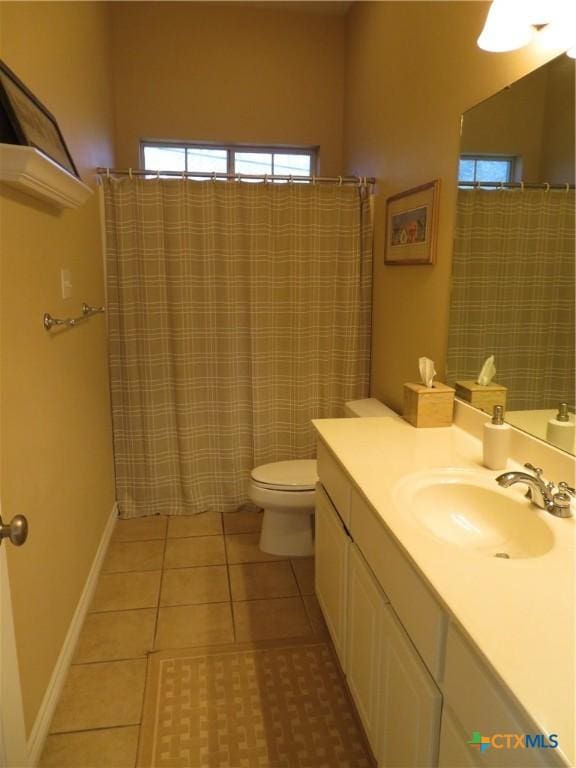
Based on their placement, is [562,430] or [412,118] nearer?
Result: [562,430]

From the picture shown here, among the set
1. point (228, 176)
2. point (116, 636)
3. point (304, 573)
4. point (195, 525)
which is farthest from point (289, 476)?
point (228, 176)

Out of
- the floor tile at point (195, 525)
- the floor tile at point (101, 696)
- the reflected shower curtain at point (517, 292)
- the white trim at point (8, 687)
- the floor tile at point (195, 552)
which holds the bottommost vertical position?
the floor tile at point (101, 696)

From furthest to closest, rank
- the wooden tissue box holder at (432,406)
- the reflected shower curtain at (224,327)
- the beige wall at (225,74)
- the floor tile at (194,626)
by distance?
the beige wall at (225,74), the reflected shower curtain at (224,327), the floor tile at (194,626), the wooden tissue box holder at (432,406)

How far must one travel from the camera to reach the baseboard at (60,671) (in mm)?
1495

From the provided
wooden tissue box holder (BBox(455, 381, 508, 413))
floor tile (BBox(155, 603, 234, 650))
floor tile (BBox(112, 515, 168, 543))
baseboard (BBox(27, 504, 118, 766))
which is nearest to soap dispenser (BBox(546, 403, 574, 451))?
wooden tissue box holder (BBox(455, 381, 508, 413))

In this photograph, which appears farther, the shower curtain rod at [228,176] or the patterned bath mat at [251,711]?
the shower curtain rod at [228,176]

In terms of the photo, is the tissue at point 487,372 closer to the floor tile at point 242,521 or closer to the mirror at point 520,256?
the mirror at point 520,256

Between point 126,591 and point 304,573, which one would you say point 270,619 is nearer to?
point 304,573

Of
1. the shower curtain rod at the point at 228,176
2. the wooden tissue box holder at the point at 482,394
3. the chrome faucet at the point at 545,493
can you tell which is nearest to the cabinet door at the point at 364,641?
the chrome faucet at the point at 545,493

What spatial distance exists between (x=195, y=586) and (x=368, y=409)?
115 centimetres

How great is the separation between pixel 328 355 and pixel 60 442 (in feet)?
5.22

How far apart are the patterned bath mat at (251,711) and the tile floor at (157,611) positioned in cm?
7

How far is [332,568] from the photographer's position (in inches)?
70.0

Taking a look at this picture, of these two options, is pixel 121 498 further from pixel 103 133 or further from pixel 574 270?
pixel 574 270
